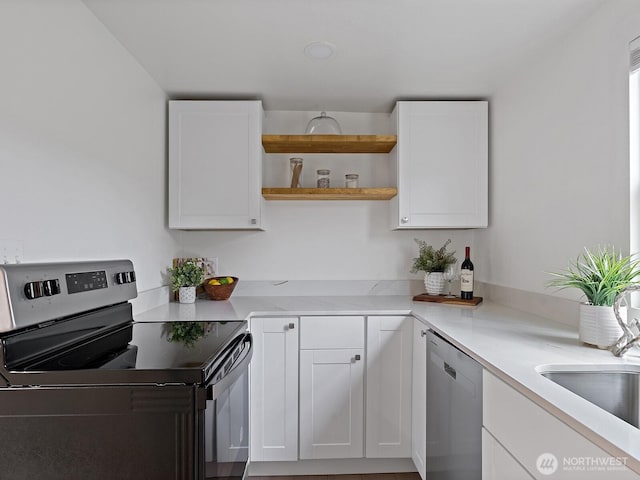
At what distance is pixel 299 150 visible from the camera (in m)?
2.86

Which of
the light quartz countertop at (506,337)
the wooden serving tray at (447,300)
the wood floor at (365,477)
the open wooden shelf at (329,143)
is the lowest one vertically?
the wood floor at (365,477)

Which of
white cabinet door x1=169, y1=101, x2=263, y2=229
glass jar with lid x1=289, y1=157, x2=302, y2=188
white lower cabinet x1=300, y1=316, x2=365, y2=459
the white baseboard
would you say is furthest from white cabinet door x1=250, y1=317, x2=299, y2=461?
glass jar with lid x1=289, y1=157, x2=302, y2=188

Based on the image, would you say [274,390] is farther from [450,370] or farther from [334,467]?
[450,370]

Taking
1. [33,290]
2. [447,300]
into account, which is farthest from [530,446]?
[447,300]

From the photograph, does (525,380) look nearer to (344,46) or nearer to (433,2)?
(433,2)

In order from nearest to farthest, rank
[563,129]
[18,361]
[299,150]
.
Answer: [18,361], [563,129], [299,150]

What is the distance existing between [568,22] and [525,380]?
153 centimetres

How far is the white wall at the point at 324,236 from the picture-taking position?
9.54ft

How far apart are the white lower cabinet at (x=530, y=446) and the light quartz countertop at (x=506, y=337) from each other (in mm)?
29

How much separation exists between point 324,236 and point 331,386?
3.44ft

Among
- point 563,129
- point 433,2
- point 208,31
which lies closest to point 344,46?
point 433,2

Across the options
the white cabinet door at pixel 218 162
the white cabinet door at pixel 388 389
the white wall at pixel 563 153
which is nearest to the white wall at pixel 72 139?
the white cabinet door at pixel 218 162

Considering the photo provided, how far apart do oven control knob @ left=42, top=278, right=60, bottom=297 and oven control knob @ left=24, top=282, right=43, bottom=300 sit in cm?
2
